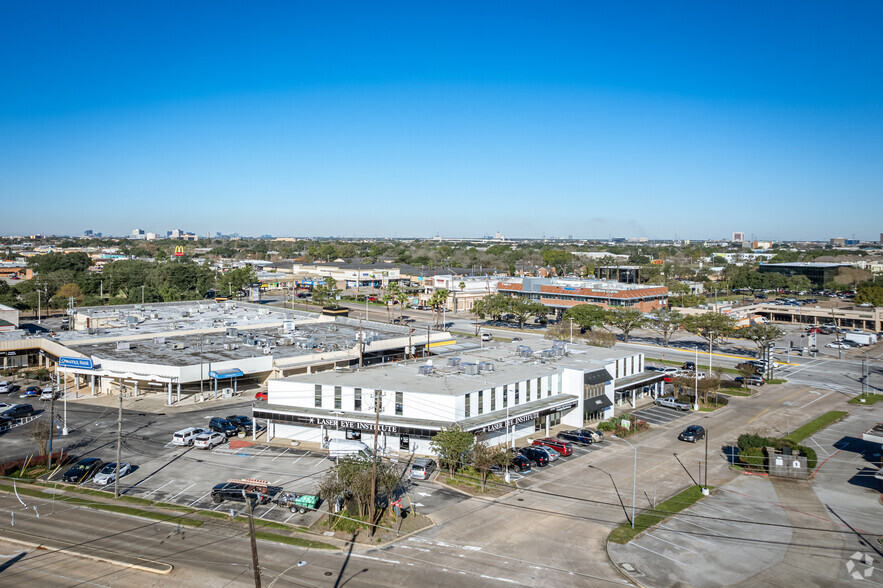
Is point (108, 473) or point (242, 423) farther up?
point (242, 423)

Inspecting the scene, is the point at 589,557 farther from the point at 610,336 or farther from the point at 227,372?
the point at 610,336

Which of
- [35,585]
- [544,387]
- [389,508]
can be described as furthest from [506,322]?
[35,585]

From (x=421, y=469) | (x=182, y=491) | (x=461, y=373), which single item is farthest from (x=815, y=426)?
(x=182, y=491)

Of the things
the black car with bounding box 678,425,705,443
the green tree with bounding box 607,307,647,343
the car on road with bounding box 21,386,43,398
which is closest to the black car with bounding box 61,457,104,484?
the car on road with bounding box 21,386,43,398

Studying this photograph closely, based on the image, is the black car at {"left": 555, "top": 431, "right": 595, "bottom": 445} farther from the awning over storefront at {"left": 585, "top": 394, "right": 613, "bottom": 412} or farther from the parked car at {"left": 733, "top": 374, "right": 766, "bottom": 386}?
the parked car at {"left": 733, "top": 374, "right": 766, "bottom": 386}

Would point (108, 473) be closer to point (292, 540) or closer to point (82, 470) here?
point (82, 470)

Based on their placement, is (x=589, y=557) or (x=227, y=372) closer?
(x=589, y=557)

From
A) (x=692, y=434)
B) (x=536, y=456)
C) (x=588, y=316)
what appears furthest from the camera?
(x=588, y=316)
